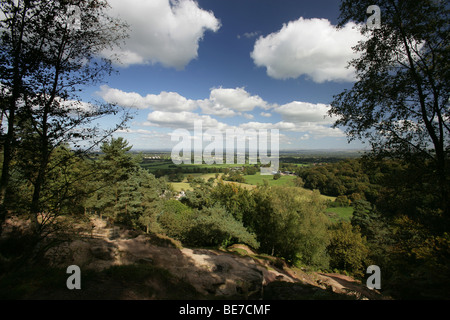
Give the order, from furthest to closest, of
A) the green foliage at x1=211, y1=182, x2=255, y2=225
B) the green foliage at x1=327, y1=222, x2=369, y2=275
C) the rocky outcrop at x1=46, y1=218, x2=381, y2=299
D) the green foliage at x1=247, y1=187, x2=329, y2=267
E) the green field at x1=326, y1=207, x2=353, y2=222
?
the green field at x1=326, y1=207, x2=353, y2=222, the green foliage at x1=211, y1=182, x2=255, y2=225, the green foliage at x1=327, y1=222, x2=369, y2=275, the green foliage at x1=247, y1=187, x2=329, y2=267, the rocky outcrop at x1=46, y1=218, x2=381, y2=299

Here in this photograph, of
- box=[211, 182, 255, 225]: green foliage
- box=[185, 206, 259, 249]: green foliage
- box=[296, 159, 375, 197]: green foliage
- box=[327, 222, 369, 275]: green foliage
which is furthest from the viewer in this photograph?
box=[296, 159, 375, 197]: green foliage

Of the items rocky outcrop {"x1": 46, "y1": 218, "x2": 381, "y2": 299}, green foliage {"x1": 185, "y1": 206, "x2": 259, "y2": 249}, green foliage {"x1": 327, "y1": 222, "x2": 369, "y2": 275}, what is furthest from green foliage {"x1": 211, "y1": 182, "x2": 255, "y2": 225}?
rocky outcrop {"x1": 46, "y1": 218, "x2": 381, "y2": 299}

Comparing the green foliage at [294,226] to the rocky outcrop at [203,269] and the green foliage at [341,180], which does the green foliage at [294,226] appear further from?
the green foliage at [341,180]

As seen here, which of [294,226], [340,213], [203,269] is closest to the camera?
[203,269]

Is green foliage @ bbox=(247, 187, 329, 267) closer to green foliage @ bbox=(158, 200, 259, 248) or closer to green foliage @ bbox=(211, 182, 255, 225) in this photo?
green foliage @ bbox=(158, 200, 259, 248)

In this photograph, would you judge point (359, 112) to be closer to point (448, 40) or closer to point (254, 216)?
point (448, 40)

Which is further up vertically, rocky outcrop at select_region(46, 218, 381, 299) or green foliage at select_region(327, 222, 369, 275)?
rocky outcrop at select_region(46, 218, 381, 299)

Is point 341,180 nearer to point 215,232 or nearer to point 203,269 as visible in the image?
point 215,232

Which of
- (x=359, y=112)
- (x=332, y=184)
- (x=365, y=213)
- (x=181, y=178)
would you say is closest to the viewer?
(x=359, y=112)

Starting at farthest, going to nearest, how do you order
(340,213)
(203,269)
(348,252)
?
(340,213)
(348,252)
(203,269)

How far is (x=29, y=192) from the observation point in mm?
5684

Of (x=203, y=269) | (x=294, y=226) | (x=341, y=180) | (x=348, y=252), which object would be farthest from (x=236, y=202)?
→ (x=341, y=180)
